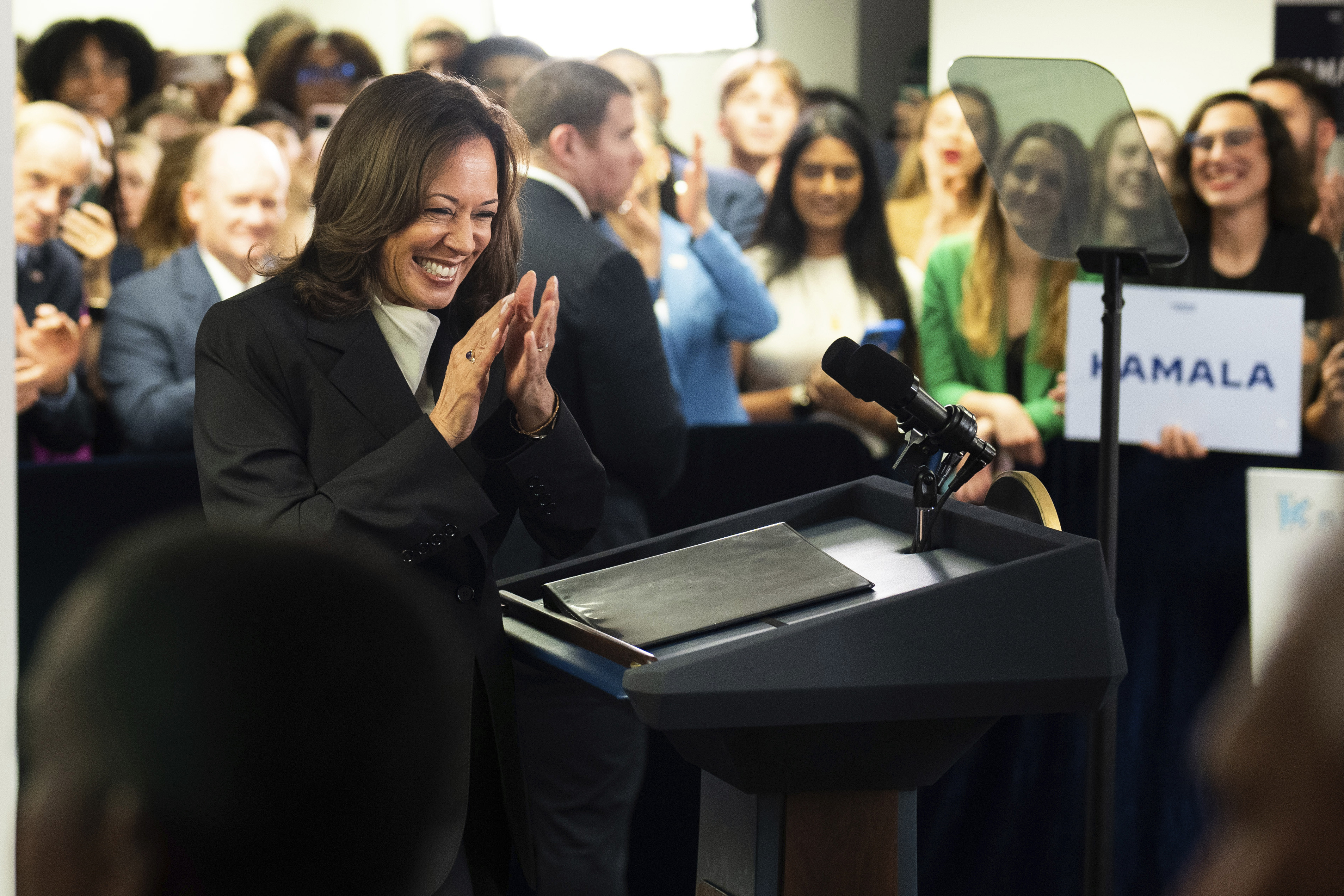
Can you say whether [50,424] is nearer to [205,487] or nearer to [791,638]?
[205,487]

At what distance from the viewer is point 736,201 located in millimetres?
3225

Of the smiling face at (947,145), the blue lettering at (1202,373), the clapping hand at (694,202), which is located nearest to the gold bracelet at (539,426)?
the clapping hand at (694,202)

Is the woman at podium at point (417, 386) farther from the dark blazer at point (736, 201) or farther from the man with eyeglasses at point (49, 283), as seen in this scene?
the dark blazer at point (736, 201)

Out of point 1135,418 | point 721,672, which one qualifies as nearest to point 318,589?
point 721,672

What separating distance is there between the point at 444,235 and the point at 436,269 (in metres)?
0.05

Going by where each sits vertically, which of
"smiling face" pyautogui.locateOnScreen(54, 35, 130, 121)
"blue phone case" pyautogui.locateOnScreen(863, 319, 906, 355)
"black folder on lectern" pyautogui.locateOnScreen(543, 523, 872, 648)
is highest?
"smiling face" pyautogui.locateOnScreen(54, 35, 130, 121)

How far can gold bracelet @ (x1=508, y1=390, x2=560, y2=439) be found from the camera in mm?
1864

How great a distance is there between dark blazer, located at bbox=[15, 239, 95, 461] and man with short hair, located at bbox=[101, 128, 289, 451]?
7.0 inches

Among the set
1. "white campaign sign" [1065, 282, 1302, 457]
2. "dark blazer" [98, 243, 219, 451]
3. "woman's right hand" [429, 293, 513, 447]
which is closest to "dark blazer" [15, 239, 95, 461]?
"dark blazer" [98, 243, 219, 451]

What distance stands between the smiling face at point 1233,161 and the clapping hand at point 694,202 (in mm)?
1163

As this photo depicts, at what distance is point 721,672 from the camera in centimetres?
132

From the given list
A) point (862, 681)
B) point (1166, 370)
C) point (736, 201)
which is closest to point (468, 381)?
point (862, 681)

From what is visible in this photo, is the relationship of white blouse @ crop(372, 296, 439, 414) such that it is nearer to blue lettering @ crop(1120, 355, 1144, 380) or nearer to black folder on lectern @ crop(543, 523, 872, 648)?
black folder on lectern @ crop(543, 523, 872, 648)

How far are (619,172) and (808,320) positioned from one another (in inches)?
36.6
